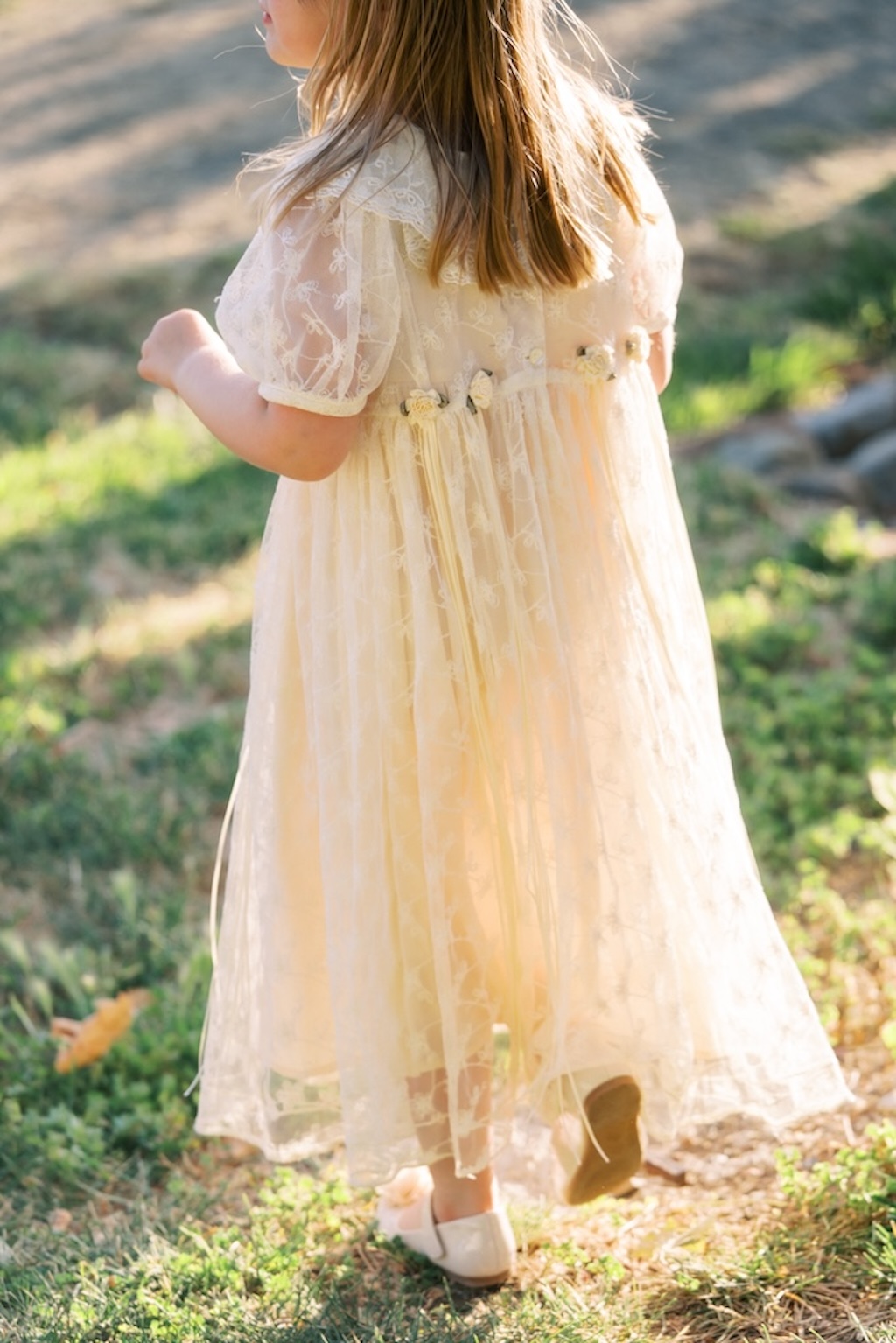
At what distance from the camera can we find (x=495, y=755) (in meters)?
1.83

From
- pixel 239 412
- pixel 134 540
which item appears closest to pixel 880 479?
pixel 134 540

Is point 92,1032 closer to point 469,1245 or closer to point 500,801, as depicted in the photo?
point 469,1245

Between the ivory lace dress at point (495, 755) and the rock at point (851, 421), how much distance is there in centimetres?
335

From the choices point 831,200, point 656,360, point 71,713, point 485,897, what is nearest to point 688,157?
point 831,200

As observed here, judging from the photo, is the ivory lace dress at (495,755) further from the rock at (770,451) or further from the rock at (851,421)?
the rock at (851,421)

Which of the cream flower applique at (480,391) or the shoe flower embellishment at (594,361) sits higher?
the cream flower applique at (480,391)

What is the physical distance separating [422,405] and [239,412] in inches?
8.4

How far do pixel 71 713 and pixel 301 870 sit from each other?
1797mm

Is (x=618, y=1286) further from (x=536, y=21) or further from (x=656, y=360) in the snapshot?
(x=536, y=21)

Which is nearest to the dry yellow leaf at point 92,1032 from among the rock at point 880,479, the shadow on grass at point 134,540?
the shadow on grass at point 134,540

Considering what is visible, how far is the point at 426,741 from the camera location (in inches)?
70.6

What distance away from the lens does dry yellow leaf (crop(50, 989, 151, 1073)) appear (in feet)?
8.11

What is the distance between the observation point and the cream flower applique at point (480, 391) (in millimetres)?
1737

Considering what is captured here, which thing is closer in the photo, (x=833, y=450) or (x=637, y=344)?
(x=637, y=344)
